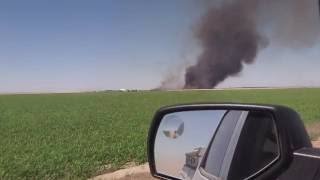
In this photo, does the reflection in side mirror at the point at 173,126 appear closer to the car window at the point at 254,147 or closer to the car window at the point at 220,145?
the car window at the point at 220,145

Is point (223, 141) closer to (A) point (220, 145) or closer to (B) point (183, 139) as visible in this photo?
(A) point (220, 145)

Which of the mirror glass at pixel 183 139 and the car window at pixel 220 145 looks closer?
the car window at pixel 220 145

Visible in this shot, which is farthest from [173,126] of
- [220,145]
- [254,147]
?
[254,147]

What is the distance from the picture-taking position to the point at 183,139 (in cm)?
217

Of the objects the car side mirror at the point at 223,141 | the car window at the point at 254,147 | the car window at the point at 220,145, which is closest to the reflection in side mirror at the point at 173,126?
the car side mirror at the point at 223,141

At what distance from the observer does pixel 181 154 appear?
2215mm

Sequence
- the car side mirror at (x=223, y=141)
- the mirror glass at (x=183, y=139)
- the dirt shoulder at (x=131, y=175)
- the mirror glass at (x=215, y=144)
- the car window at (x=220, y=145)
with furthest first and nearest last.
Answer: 1. the dirt shoulder at (x=131, y=175)
2. the mirror glass at (x=183, y=139)
3. the car window at (x=220, y=145)
4. the mirror glass at (x=215, y=144)
5. the car side mirror at (x=223, y=141)

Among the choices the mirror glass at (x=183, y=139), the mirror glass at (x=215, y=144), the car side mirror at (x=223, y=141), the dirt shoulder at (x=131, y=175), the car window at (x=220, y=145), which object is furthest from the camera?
the dirt shoulder at (x=131, y=175)

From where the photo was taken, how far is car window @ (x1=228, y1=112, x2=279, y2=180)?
1753mm

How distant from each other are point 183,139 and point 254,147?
1.34ft

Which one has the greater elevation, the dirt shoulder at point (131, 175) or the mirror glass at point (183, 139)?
the mirror glass at point (183, 139)

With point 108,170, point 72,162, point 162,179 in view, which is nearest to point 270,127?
point 162,179

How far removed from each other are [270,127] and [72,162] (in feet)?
43.8

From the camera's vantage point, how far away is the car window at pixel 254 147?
175 cm
